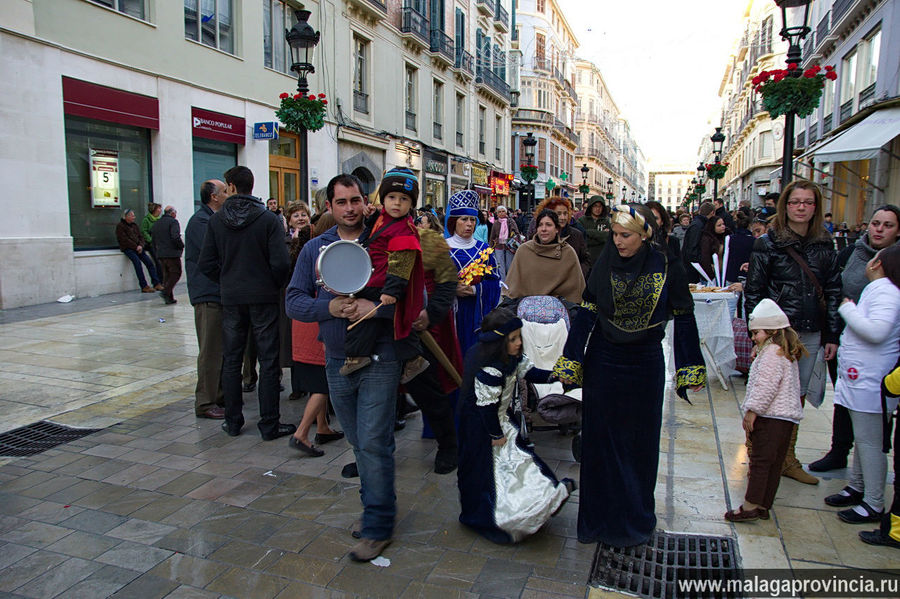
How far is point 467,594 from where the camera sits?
2.98 metres

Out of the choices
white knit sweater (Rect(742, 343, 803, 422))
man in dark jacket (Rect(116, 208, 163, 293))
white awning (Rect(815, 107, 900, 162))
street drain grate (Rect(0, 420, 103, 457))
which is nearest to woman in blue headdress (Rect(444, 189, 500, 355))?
white knit sweater (Rect(742, 343, 803, 422))

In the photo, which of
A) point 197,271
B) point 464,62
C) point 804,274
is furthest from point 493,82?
point 804,274

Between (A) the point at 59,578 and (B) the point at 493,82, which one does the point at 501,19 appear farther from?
(A) the point at 59,578

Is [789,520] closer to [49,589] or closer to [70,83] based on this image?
[49,589]

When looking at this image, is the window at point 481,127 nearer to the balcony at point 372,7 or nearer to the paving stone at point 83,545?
the balcony at point 372,7

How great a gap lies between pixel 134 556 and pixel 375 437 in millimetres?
1410

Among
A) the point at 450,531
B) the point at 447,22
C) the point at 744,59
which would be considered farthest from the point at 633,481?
the point at 744,59

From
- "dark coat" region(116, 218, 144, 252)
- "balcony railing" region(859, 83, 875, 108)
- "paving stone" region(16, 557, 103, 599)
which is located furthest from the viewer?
"balcony railing" region(859, 83, 875, 108)

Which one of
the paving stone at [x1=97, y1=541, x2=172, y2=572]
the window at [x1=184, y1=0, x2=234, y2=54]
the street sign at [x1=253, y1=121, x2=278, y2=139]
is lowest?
the paving stone at [x1=97, y1=541, x2=172, y2=572]

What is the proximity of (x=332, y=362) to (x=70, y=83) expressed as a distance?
1098cm

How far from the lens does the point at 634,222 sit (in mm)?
3248

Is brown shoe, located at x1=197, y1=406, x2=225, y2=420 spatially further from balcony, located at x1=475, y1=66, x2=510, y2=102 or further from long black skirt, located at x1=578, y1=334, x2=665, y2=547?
balcony, located at x1=475, y1=66, x2=510, y2=102

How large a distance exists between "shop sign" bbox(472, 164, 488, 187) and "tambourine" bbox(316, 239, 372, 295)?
29370 mm

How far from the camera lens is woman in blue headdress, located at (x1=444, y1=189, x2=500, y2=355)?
5340 millimetres
